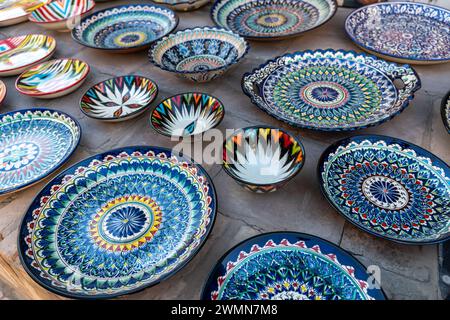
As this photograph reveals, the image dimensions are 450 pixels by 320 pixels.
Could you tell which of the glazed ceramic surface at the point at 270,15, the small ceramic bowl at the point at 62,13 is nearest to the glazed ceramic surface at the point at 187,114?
the glazed ceramic surface at the point at 270,15

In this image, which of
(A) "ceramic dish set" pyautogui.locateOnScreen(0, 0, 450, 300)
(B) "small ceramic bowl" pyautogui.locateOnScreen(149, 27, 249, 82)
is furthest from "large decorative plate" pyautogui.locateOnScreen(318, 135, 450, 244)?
(B) "small ceramic bowl" pyautogui.locateOnScreen(149, 27, 249, 82)

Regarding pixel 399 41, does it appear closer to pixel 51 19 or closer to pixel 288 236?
pixel 288 236

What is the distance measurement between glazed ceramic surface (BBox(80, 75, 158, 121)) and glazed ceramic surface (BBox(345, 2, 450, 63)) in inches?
Result: 33.5

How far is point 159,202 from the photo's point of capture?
0.85 m

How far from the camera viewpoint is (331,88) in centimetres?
111

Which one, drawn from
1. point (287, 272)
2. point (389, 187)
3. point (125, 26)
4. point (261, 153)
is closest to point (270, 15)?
point (125, 26)

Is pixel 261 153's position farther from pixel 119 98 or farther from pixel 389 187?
pixel 119 98

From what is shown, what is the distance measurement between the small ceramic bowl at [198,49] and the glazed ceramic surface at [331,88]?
0.20 metres

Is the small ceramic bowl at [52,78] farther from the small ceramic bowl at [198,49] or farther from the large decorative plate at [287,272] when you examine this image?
the large decorative plate at [287,272]

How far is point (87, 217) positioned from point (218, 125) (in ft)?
1.58

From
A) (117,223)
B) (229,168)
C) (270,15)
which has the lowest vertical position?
A: (117,223)

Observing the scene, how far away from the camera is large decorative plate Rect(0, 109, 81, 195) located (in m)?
0.95

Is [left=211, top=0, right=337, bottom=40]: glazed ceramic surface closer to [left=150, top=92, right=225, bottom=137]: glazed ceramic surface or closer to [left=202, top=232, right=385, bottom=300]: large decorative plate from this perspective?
[left=150, top=92, right=225, bottom=137]: glazed ceramic surface

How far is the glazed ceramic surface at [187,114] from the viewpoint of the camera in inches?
39.1
